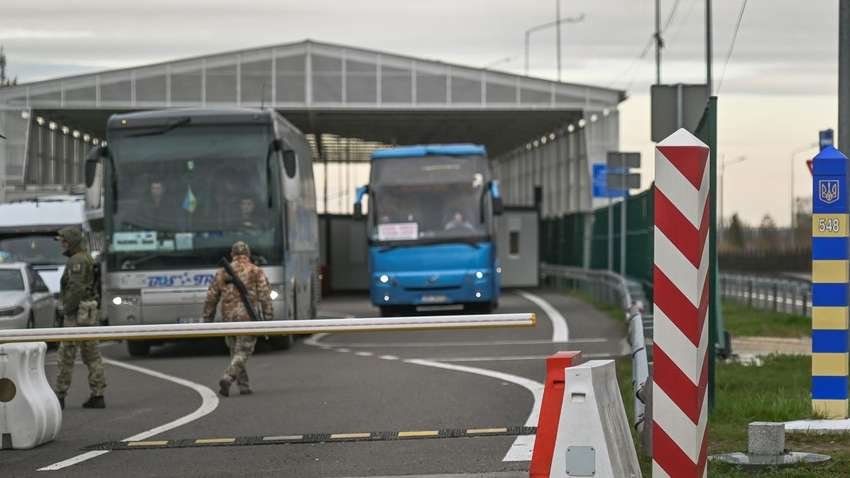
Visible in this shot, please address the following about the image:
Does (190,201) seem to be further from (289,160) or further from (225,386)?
(225,386)

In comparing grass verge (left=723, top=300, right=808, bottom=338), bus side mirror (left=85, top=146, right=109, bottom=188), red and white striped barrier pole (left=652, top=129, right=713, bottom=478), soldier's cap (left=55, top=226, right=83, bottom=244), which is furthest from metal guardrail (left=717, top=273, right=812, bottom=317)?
red and white striped barrier pole (left=652, top=129, right=713, bottom=478)

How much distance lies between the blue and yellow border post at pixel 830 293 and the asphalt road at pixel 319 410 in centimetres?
223

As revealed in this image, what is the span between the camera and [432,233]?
34.7m

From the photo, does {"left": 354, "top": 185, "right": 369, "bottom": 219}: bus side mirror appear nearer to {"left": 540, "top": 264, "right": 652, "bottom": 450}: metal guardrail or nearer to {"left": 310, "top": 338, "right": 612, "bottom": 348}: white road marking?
{"left": 540, "top": 264, "right": 652, "bottom": 450}: metal guardrail

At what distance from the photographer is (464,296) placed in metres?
34.6

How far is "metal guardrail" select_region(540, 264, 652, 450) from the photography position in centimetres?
1093

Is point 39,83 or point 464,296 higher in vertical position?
point 39,83

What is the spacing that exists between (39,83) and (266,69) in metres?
6.73

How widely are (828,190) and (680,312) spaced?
486 cm

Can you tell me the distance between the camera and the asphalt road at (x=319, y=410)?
11.5 metres

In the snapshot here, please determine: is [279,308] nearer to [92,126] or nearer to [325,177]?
[92,126]

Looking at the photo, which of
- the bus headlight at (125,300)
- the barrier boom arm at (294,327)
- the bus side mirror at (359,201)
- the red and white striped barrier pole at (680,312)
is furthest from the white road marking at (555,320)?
the red and white striped barrier pole at (680,312)

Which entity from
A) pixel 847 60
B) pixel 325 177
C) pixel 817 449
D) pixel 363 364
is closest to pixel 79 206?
pixel 363 364

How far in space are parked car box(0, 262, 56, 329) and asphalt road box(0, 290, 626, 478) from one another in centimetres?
75
